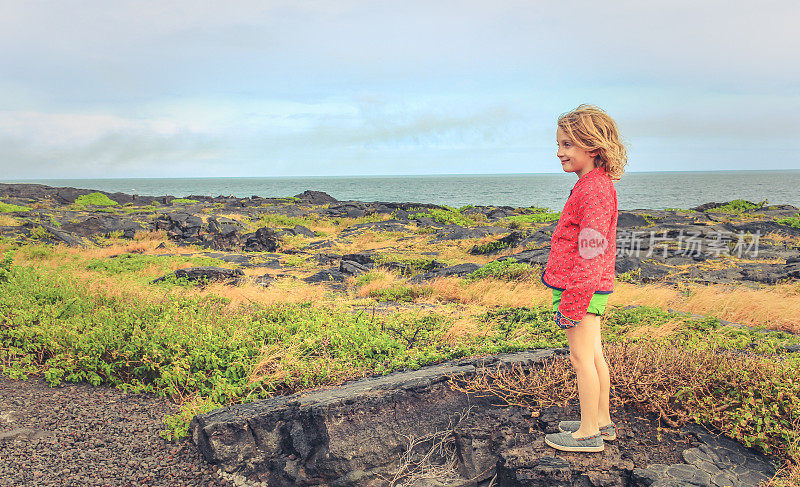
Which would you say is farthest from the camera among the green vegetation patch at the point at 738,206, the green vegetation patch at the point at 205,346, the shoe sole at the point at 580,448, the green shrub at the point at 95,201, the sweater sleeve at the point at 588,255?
the green shrub at the point at 95,201

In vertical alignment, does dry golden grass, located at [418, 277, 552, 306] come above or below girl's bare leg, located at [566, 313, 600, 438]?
below

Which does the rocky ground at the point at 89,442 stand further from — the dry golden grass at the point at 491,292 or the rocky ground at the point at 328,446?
the dry golden grass at the point at 491,292

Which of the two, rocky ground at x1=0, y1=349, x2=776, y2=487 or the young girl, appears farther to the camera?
rocky ground at x1=0, y1=349, x2=776, y2=487

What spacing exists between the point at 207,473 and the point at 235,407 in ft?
2.09

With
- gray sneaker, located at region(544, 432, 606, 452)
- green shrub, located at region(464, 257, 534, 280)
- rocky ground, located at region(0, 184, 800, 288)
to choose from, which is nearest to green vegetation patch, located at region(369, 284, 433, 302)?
green shrub, located at region(464, 257, 534, 280)

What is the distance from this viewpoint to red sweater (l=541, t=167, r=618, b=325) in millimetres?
3160

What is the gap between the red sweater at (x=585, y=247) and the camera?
10.4ft

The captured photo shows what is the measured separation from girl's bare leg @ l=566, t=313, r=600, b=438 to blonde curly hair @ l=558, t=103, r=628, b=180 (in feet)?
3.41

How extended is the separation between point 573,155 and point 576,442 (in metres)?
2.02

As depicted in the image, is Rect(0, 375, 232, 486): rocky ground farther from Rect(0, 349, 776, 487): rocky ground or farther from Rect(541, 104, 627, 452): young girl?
Rect(541, 104, 627, 452): young girl

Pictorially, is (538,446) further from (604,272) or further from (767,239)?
(767,239)

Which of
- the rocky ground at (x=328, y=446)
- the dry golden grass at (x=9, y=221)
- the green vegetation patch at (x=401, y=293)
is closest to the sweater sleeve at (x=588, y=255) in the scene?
the rocky ground at (x=328, y=446)

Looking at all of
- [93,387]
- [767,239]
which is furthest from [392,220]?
[93,387]

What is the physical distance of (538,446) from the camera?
11.8 ft
